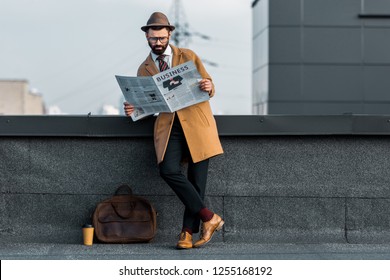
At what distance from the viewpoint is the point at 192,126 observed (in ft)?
26.8

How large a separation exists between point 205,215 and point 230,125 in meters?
0.96

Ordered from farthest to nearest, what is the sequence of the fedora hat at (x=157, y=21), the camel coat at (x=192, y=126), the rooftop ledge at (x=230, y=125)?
the rooftop ledge at (x=230, y=125) < the camel coat at (x=192, y=126) < the fedora hat at (x=157, y=21)

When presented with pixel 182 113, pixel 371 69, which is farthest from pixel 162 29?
pixel 371 69

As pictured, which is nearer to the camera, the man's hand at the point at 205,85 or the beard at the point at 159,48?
the man's hand at the point at 205,85

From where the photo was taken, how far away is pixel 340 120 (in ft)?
28.7

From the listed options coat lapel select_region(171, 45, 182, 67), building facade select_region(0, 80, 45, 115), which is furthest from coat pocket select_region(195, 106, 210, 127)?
building facade select_region(0, 80, 45, 115)

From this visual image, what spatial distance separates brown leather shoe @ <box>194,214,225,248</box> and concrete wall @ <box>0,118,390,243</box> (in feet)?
1.80

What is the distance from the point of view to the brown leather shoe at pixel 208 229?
8203 mm

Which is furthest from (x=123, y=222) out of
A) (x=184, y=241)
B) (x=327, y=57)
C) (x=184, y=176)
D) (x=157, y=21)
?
(x=327, y=57)

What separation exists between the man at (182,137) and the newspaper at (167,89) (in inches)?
6.3

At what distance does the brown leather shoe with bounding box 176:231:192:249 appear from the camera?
821 cm

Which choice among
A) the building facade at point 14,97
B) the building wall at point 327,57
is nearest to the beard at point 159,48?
Result: the building wall at point 327,57

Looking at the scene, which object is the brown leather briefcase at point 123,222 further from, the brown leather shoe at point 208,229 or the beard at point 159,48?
the beard at point 159,48

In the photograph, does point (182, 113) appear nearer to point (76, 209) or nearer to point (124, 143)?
point (124, 143)
